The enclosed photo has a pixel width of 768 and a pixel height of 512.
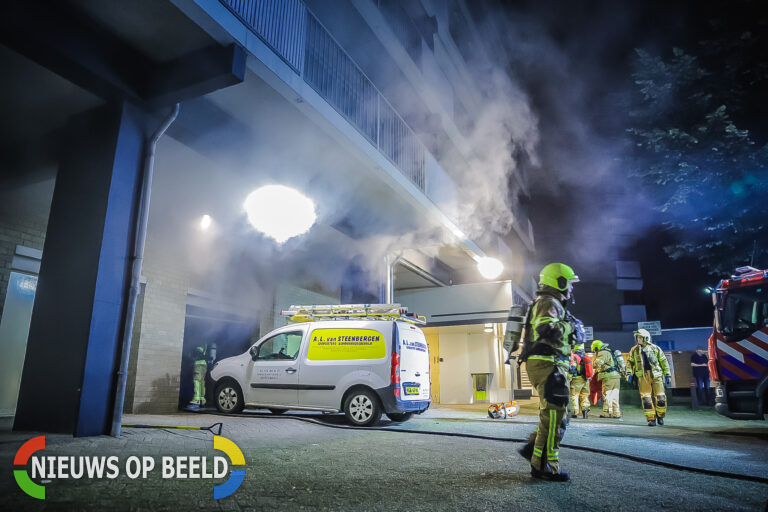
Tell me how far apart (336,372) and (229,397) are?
2441mm

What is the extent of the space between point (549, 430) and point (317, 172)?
622 centimetres

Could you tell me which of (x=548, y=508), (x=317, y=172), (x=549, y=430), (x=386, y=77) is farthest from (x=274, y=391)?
(x=386, y=77)

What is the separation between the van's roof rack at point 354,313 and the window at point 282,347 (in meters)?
0.39

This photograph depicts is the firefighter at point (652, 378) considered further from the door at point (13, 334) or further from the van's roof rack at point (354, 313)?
the door at point (13, 334)

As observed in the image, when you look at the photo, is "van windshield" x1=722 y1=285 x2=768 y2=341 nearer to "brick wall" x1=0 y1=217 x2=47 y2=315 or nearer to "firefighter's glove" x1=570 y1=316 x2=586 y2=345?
"firefighter's glove" x1=570 y1=316 x2=586 y2=345

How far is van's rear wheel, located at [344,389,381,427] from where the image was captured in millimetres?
7781

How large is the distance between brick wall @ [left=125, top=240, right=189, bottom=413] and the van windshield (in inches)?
396

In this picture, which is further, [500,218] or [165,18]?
[500,218]

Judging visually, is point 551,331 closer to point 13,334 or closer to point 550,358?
point 550,358

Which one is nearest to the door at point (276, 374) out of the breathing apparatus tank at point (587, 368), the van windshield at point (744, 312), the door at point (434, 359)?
the breathing apparatus tank at point (587, 368)

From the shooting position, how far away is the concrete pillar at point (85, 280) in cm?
496

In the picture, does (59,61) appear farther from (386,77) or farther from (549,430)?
(386,77)

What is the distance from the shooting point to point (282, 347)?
9117mm

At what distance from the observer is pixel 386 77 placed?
12562mm
